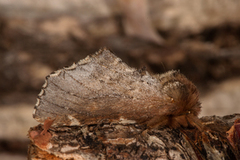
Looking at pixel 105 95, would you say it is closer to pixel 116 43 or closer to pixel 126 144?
pixel 126 144

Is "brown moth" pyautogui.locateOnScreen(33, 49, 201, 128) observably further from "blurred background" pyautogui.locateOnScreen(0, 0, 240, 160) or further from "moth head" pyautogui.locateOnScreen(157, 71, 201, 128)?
"blurred background" pyautogui.locateOnScreen(0, 0, 240, 160)

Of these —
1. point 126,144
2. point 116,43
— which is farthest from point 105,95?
point 116,43

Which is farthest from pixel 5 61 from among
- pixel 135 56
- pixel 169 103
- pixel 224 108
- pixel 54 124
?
pixel 224 108

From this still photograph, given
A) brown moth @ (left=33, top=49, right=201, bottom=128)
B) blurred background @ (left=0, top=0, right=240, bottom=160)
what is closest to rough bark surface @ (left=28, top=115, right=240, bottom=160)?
brown moth @ (left=33, top=49, right=201, bottom=128)

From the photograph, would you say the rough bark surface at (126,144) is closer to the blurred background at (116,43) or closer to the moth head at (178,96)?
the moth head at (178,96)

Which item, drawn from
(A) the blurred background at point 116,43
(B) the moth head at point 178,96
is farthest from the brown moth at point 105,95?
(A) the blurred background at point 116,43

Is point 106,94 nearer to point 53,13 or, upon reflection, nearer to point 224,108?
point 53,13

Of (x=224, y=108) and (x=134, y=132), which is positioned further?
(x=224, y=108)
